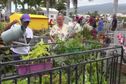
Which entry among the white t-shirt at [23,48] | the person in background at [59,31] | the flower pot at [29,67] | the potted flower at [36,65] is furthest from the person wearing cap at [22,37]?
the flower pot at [29,67]

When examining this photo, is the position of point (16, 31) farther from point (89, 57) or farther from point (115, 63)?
point (115, 63)

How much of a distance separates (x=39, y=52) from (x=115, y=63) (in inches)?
42.7

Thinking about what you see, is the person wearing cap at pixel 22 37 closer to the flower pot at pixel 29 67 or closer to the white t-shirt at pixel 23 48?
the white t-shirt at pixel 23 48

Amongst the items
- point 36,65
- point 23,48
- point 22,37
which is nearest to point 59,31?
point 22,37

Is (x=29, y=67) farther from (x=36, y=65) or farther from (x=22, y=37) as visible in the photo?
(x=22, y=37)

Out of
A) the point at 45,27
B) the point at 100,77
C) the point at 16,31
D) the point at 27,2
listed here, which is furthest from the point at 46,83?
the point at 27,2

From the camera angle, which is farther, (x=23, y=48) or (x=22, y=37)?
(x=22, y=37)

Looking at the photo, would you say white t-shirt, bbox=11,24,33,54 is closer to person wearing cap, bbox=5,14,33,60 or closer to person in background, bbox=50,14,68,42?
person wearing cap, bbox=5,14,33,60

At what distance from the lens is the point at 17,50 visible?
6.90m

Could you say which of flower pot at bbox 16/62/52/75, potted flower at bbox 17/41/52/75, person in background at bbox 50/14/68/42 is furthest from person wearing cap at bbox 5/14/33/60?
flower pot at bbox 16/62/52/75

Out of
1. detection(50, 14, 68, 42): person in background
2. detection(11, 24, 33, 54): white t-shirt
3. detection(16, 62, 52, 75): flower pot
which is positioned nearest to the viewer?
detection(16, 62, 52, 75): flower pot

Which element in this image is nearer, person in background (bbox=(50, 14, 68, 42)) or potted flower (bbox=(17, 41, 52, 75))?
potted flower (bbox=(17, 41, 52, 75))

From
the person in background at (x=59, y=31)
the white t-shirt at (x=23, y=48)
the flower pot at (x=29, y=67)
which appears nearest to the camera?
the flower pot at (x=29, y=67)

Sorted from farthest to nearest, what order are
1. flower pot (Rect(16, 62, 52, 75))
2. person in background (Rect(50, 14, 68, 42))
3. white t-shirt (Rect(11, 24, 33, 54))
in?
1. person in background (Rect(50, 14, 68, 42))
2. white t-shirt (Rect(11, 24, 33, 54))
3. flower pot (Rect(16, 62, 52, 75))
